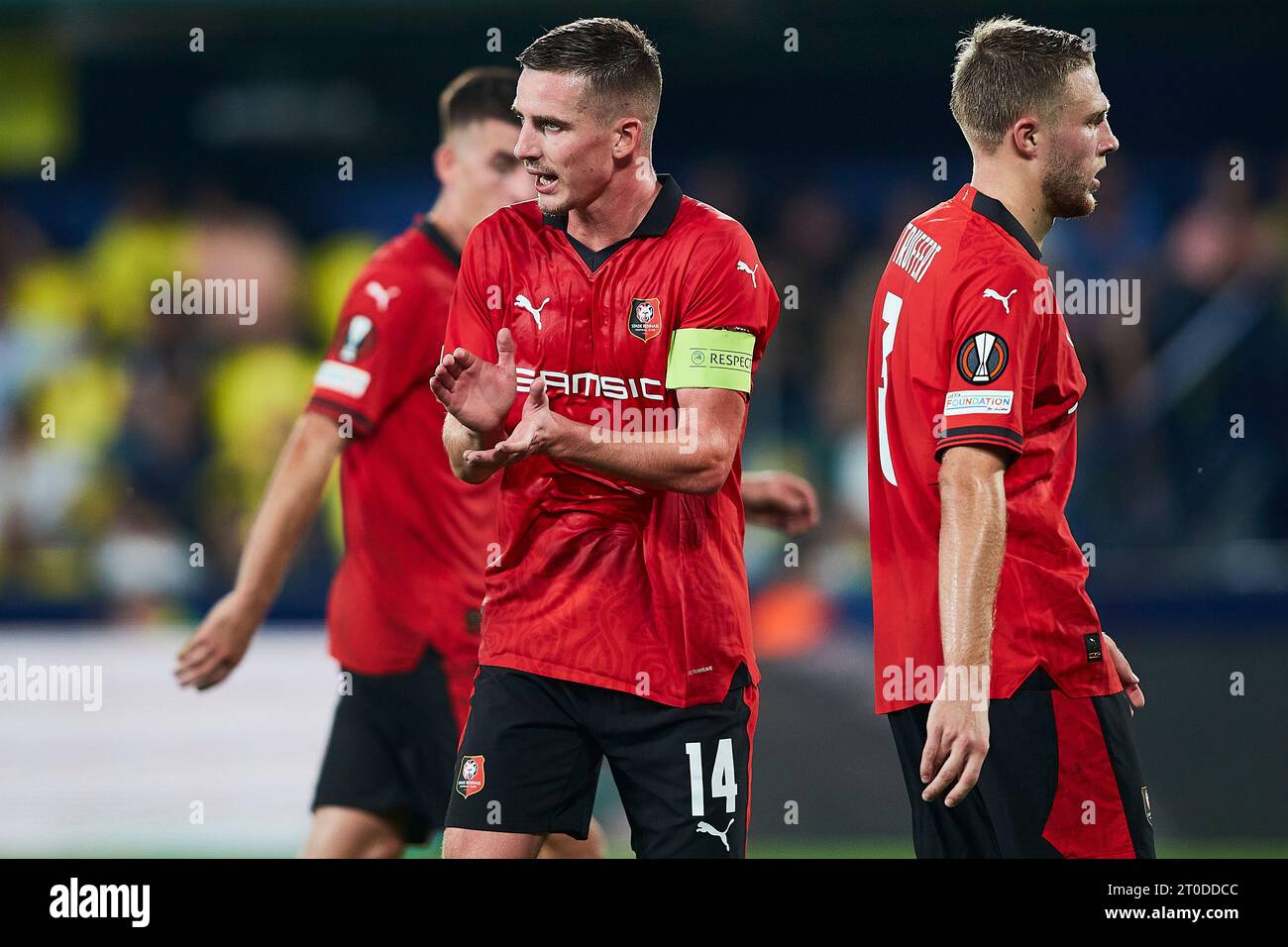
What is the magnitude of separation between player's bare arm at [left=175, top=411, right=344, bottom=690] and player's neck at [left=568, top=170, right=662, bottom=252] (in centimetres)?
125

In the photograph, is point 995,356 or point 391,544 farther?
point 391,544

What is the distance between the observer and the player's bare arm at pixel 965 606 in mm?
3258

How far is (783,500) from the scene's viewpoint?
14.2 ft

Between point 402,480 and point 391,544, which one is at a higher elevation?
point 402,480

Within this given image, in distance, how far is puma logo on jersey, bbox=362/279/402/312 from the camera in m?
4.59

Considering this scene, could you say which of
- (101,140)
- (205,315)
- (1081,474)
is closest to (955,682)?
(1081,474)

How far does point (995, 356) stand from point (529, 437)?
3.17 ft

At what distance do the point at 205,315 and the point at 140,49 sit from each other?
75.2 inches

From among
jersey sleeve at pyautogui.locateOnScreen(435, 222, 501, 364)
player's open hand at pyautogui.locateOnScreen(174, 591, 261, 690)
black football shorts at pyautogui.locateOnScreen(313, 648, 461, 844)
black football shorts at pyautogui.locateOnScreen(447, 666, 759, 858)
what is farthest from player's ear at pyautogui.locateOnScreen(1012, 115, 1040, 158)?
player's open hand at pyautogui.locateOnScreen(174, 591, 261, 690)

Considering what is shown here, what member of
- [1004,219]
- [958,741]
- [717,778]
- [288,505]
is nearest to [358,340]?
[288,505]

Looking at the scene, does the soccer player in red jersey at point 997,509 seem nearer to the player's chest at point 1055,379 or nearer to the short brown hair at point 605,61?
the player's chest at point 1055,379
